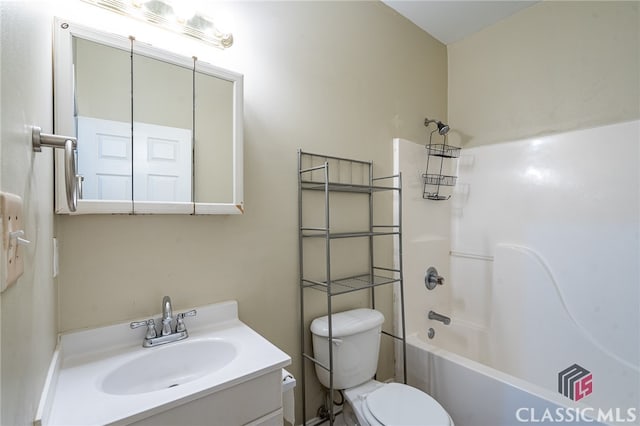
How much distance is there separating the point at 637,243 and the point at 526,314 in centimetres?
67

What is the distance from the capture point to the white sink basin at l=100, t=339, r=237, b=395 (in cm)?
97

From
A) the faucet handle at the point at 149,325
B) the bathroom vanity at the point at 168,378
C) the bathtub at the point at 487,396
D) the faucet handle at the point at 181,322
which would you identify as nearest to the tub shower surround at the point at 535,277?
the bathtub at the point at 487,396

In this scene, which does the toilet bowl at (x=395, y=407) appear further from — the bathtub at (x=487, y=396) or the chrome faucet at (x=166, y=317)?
the chrome faucet at (x=166, y=317)

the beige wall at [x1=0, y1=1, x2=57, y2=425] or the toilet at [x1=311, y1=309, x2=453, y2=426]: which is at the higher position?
the beige wall at [x1=0, y1=1, x2=57, y2=425]

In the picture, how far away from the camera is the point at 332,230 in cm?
168

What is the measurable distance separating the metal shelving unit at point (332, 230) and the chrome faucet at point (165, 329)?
580 mm

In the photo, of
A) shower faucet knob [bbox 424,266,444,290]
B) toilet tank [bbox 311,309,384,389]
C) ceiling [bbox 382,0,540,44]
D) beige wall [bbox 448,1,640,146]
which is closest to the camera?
toilet tank [bbox 311,309,384,389]

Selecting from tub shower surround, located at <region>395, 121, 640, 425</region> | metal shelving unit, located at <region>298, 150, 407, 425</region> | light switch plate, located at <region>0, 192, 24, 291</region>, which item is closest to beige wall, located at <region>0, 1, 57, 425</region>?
light switch plate, located at <region>0, 192, 24, 291</region>

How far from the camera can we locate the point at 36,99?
0.69m

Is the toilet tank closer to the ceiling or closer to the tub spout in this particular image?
the tub spout

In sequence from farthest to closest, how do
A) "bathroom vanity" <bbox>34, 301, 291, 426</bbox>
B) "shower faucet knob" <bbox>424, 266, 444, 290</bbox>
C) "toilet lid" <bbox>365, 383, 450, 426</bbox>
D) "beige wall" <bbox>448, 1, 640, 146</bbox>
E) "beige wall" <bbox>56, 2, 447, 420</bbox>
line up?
"shower faucet knob" <bbox>424, 266, 444, 290</bbox>
"beige wall" <bbox>448, 1, 640, 146</bbox>
"toilet lid" <bbox>365, 383, 450, 426</bbox>
"beige wall" <bbox>56, 2, 447, 420</bbox>
"bathroom vanity" <bbox>34, 301, 291, 426</bbox>

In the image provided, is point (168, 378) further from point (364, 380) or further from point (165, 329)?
point (364, 380)

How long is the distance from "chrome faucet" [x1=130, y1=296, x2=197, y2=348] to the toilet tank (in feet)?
2.04

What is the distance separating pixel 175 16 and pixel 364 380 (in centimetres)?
180
